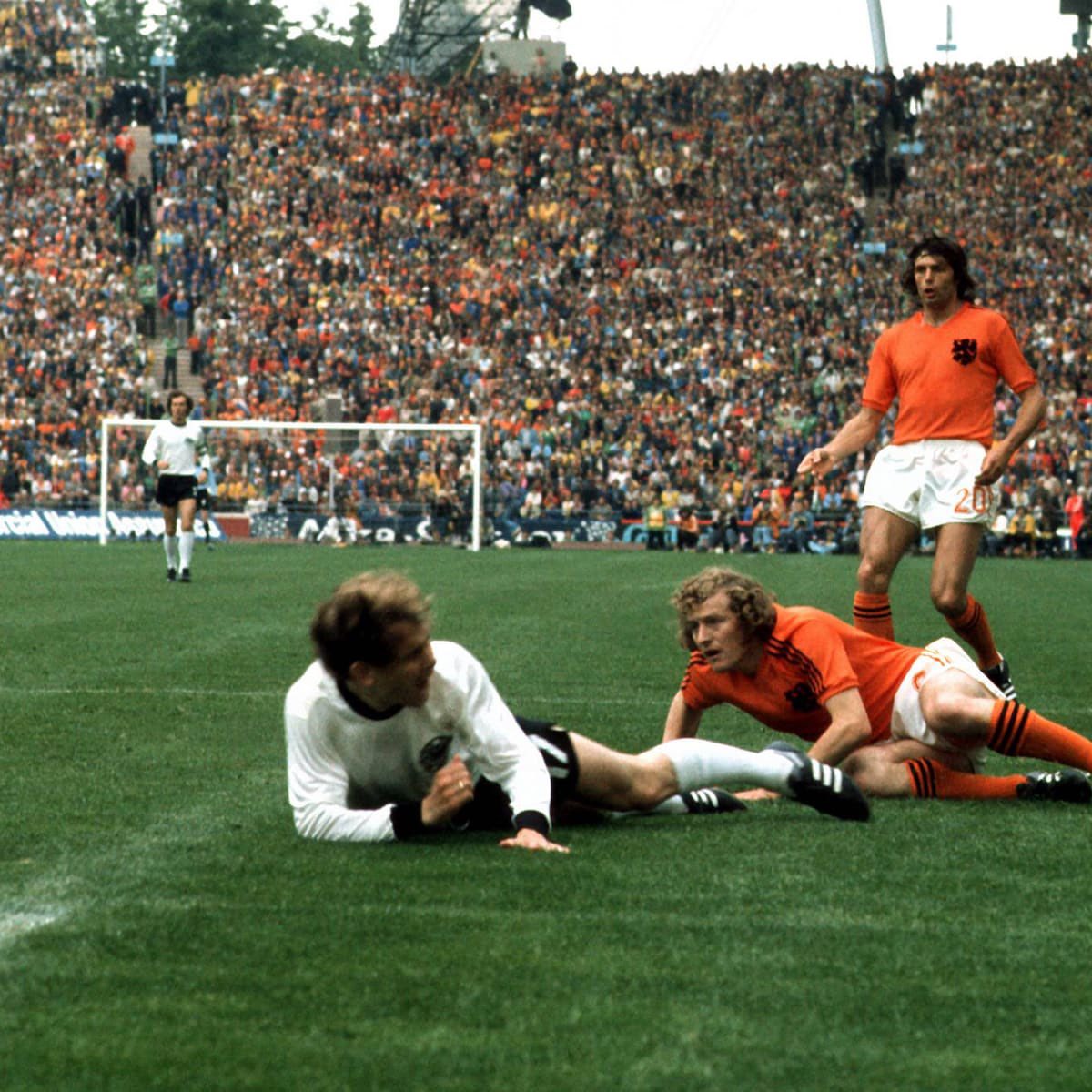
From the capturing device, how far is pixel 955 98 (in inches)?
1766

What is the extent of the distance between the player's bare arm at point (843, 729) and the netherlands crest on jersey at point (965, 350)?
3236 millimetres

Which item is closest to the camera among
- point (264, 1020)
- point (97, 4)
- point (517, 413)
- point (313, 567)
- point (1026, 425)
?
point (264, 1020)

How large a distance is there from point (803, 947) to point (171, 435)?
17.3 meters

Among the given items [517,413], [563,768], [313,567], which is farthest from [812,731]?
[517,413]

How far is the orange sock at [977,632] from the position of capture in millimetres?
8500

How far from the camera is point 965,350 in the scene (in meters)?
8.58

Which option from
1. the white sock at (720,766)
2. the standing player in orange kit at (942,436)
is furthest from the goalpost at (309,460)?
the white sock at (720,766)

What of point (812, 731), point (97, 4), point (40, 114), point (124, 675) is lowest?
point (124, 675)

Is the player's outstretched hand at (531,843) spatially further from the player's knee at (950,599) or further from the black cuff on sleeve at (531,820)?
the player's knee at (950,599)

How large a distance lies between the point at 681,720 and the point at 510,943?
98.2 inches

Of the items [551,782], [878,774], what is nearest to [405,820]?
[551,782]

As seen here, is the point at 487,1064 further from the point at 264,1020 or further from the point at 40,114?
the point at 40,114

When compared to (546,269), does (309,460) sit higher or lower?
lower

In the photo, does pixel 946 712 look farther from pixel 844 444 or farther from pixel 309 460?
pixel 309 460
